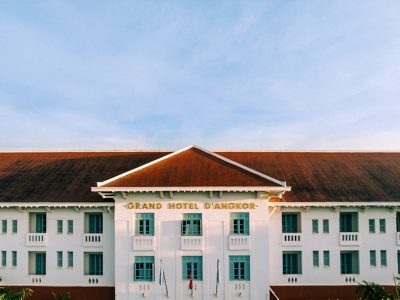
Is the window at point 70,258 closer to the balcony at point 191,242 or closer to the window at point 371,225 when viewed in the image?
the balcony at point 191,242

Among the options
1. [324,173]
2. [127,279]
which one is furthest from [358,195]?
[127,279]

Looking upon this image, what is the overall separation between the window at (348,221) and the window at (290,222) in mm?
2814

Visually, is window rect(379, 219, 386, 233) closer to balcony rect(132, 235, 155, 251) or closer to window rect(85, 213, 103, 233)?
balcony rect(132, 235, 155, 251)

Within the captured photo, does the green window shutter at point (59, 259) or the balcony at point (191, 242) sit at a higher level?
the balcony at point (191, 242)

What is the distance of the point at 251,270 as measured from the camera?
2641 centimetres

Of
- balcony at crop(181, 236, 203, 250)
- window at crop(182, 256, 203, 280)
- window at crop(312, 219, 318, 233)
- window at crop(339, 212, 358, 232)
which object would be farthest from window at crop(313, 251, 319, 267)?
balcony at crop(181, 236, 203, 250)

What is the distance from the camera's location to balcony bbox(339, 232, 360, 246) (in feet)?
94.0

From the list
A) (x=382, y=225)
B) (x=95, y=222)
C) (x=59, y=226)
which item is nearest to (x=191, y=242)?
(x=95, y=222)

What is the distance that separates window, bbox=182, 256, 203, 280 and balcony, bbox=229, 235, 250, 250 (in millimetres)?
2017

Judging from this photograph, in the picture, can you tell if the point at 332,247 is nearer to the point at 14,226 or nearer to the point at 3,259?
the point at 14,226

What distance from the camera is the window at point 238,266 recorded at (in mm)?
26531

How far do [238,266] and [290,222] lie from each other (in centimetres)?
511

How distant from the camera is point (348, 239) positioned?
2870 cm

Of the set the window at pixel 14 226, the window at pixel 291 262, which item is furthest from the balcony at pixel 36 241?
the window at pixel 291 262
